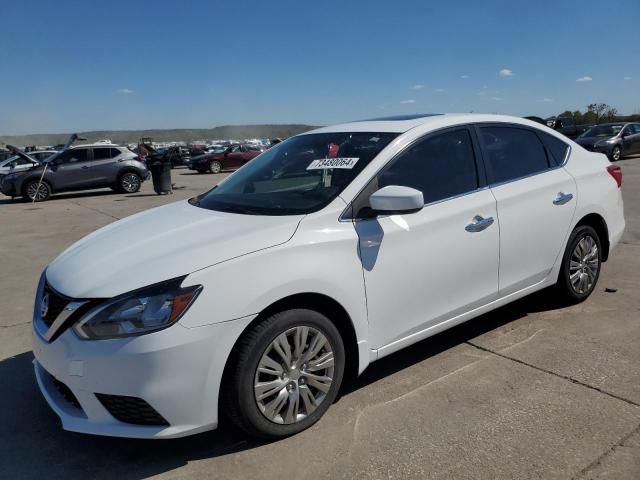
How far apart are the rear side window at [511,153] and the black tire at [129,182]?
15993 millimetres

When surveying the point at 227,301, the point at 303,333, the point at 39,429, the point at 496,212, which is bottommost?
the point at 39,429

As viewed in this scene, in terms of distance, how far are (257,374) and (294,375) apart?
23 cm

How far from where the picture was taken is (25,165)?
1684 centimetres

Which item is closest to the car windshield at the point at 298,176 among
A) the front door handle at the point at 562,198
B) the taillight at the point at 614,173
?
the front door handle at the point at 562,198

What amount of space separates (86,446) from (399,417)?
168 cm

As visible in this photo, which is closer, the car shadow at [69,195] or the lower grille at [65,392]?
the lower grille at [65,392]

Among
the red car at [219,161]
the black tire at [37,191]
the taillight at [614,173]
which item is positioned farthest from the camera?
the red car at [219,161]

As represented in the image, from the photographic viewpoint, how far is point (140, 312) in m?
2.38

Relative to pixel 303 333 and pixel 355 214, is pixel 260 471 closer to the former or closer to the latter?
pixel 303 333

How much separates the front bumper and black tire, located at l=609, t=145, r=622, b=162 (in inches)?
Result: 828

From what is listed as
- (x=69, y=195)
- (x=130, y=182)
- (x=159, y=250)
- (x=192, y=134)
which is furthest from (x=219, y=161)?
(x=192, y=134)

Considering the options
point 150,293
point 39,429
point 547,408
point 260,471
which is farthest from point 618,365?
point 39,429

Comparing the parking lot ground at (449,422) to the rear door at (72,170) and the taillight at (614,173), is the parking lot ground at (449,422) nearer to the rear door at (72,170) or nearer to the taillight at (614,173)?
the taillight at (614,173)

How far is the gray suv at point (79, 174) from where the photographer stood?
53.9 ft
